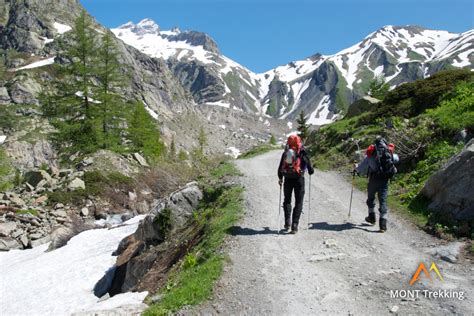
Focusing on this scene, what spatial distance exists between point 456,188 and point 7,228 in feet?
73.4

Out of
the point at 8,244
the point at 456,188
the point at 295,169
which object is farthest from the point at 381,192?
the point at 8,244

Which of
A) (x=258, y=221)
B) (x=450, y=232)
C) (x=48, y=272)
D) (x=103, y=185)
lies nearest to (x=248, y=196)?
(x=258, y=221)

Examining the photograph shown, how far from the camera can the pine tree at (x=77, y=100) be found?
103 feet

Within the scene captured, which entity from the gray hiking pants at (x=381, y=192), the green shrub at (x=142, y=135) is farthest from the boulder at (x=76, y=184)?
the gray hiking pants at (x=381, y=192)

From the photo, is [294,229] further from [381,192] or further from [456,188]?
[456,188]

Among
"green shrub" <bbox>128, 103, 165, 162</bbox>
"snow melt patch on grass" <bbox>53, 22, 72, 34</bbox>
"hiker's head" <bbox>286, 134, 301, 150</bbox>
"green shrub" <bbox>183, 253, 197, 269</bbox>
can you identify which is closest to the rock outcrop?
"green shrub" <bbox>183, 253, 197, 269</bbox>

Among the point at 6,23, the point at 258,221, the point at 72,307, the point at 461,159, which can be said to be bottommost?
the point at 72,307

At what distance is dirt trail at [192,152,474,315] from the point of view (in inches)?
251

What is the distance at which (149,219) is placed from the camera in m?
15.2

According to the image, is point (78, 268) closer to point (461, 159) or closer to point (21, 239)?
point (21, 239)

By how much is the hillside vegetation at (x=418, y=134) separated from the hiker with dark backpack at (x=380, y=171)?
139 cm

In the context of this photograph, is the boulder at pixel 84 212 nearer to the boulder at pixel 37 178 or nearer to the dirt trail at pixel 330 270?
the boulder at pixel 37 178

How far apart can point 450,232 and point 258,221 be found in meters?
5.41

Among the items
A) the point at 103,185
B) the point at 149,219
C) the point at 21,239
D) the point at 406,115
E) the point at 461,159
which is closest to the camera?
the point at 461,159
